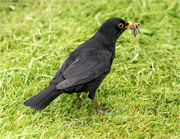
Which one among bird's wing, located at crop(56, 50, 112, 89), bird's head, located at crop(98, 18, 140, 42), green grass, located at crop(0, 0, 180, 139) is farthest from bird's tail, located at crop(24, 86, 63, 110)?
bird's head, located at crop(98, 18, 140, 42)

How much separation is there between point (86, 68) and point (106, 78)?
989 mm

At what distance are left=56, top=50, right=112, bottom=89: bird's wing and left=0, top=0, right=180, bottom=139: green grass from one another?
599 mm

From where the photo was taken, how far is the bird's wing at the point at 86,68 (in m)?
3.79

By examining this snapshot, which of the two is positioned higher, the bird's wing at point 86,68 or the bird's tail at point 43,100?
the bird's wing at point 86,68

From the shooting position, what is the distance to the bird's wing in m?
3.79

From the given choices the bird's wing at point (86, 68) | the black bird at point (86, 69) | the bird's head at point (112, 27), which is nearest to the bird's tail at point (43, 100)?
the black bird at point (86, 69)

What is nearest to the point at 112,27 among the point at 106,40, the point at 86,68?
the point at 106,40

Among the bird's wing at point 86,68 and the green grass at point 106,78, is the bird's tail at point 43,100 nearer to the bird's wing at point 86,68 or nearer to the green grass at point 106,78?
the bird's wing at point 86,68

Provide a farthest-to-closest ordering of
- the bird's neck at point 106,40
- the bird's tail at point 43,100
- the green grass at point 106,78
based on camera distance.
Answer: the bird's neck at point 106,40, the green grass at point 106,78, the bird's tail at point 43,100

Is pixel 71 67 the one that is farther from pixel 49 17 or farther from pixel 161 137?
pixel 49 17

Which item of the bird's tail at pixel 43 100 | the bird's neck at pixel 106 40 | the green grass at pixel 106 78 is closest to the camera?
the bird's tail at pixel 43 100

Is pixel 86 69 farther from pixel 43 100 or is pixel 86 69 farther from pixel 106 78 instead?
pixel 106 78

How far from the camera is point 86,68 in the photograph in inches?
154

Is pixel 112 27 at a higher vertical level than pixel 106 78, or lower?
higher
